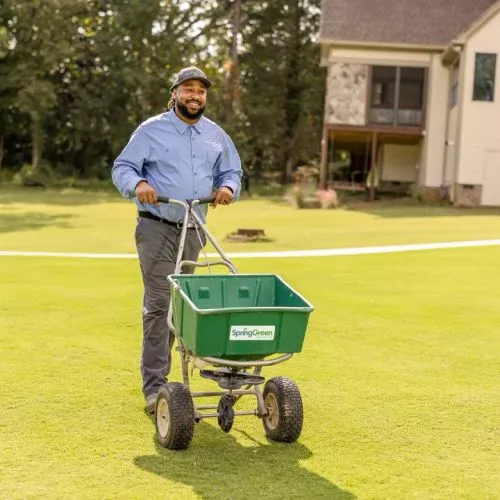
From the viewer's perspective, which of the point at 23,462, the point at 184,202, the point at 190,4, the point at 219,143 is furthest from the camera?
the point at 190,4

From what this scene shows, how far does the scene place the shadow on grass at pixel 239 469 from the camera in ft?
16.6

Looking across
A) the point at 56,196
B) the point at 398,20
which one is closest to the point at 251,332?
the point at 398,20

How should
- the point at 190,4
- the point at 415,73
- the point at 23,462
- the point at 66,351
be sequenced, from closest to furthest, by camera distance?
1. the point at 23,462
2. the point at 66,351
3. the point at 415,73
4. the point at 190,4

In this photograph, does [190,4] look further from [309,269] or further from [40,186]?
[309,269]

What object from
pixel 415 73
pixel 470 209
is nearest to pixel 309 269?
pixel 470 209

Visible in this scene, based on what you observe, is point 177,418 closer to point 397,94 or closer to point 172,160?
point 172,160

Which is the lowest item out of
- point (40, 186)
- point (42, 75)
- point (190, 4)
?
point (40, 186)

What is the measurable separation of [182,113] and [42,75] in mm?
43068

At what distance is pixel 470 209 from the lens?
3206 cm

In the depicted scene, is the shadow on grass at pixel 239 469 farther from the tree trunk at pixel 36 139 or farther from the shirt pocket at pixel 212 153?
the tree trunk at pixel 36 139

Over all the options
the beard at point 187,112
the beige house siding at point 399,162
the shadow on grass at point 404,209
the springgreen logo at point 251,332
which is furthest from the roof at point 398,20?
the springgreen logo at point 251,332

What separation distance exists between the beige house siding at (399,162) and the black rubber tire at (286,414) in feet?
112

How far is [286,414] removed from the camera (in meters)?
5.89

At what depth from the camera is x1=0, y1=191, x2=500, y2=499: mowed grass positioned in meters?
5.26
